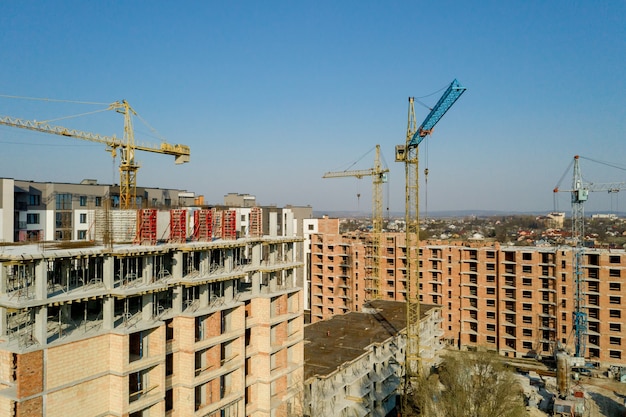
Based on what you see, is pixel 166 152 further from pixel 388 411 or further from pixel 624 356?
pixel 624 356

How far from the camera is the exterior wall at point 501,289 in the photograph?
5628 cm

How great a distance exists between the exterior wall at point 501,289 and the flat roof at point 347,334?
9558 millimetres

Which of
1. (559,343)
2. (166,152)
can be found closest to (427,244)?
(559,343)

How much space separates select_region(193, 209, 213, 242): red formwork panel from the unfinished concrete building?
40.1 ft

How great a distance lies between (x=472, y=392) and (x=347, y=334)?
1184 cm

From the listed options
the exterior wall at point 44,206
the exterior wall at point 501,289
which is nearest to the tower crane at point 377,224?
the exterior wall at point 501,289

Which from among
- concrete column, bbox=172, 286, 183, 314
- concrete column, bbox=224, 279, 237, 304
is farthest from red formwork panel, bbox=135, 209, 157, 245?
concrete column, bbox=224, 279, 237, 304

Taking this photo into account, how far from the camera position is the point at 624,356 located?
55094 mm

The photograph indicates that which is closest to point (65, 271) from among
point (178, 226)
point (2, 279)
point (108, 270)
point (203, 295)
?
point (108, 270)

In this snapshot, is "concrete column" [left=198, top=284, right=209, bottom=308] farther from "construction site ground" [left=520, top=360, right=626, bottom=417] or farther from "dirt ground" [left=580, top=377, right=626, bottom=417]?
"dirt ground" [left=580, top=377, right=626, bottom=417]

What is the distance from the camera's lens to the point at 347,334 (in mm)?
43062

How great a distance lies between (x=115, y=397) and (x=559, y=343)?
55.2 metres

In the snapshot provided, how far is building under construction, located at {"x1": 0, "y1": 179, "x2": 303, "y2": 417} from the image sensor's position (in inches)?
730

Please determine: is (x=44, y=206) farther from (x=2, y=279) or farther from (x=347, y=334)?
(x=2, y=279)
